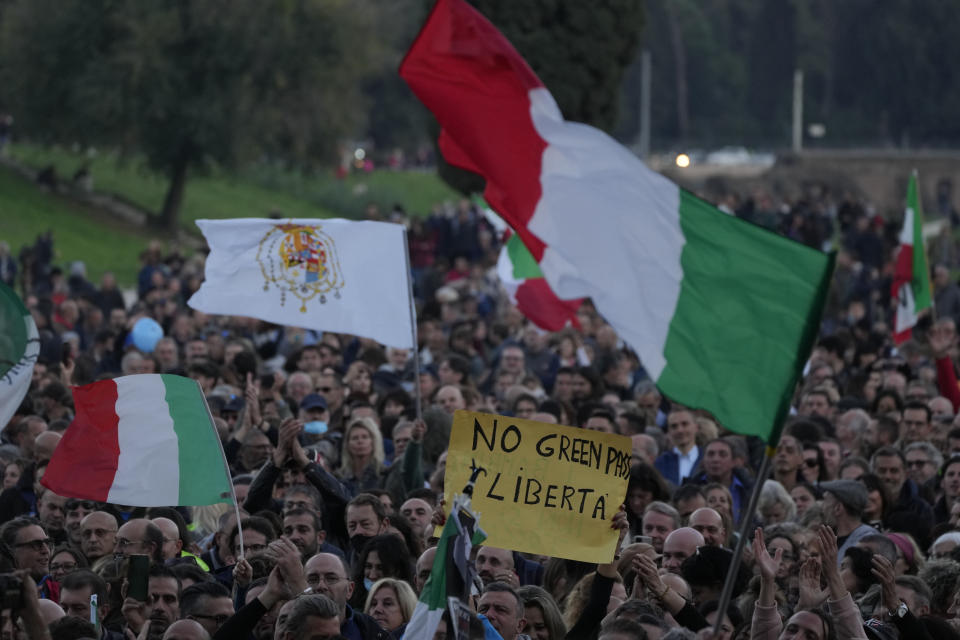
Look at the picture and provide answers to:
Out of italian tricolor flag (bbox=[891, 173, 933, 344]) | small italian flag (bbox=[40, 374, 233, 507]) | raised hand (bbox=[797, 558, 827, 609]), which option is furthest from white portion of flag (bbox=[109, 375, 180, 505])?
italian tricolor flag (bbox=[891, 173, 933, 344])

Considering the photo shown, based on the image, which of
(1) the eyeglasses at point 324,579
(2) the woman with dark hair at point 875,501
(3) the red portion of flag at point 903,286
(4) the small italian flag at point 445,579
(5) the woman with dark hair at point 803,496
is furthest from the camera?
(3) the red portion of flag at point 903,286

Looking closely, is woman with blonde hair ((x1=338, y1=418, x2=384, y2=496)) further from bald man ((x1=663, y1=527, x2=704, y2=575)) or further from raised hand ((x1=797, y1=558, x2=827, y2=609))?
raised hand ((x1=797, y1=558, x2=827, y2=609))

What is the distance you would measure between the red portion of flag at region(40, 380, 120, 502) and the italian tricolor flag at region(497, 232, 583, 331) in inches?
156

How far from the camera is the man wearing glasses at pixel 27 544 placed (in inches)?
312

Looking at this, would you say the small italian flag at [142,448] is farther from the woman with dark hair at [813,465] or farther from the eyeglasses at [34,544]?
the woman with dark hair at [813,465]

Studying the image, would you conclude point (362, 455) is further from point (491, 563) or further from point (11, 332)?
point (11, 332)

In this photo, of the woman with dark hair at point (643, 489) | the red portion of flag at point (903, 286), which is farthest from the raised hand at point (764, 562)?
the red portion of flag at point (903, 286)

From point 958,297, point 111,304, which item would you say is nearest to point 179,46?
point 111,304

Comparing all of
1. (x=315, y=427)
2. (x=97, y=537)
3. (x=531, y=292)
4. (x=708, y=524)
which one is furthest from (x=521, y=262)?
(x=97, y=537)

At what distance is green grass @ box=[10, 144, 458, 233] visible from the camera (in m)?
47.8

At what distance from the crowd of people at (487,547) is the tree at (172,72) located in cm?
2577

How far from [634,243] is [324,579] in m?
2.22

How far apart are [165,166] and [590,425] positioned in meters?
34.1

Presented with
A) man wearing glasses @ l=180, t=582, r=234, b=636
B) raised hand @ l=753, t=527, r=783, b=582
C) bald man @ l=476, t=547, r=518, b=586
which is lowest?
bald man @ l=476, t=547, r=518, b=586
